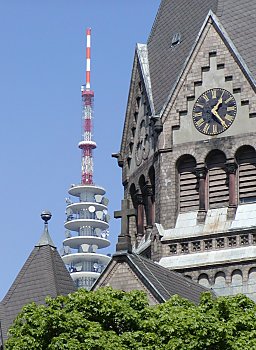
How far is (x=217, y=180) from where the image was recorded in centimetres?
6209

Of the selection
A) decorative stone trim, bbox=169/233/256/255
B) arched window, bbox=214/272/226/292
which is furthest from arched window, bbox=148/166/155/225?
arched window, bbox=214/272/226/292

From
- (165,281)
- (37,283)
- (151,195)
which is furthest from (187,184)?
(37,283)

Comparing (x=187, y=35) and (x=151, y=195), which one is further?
(x=187, y=35)

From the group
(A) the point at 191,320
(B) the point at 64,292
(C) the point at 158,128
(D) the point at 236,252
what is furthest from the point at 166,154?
(A) the point at 191,320

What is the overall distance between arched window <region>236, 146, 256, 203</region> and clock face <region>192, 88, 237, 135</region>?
1301 millimetres

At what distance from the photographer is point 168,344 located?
42.7 meters

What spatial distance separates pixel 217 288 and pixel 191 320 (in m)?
17.2

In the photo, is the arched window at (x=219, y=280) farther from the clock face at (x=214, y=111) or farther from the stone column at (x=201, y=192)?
the clock face at (x=214, y=111)

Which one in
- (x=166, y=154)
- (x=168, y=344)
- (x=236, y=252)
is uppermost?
(x=166, y=154)

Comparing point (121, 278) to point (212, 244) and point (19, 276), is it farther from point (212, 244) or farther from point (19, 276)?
point (212, 244)

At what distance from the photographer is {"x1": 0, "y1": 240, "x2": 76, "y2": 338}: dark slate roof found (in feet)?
173

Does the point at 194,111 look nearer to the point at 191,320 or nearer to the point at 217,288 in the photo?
the point at 217,288

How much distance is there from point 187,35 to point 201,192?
25.1 feet

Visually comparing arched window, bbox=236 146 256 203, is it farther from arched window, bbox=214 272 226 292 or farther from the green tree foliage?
the green tree foliage
